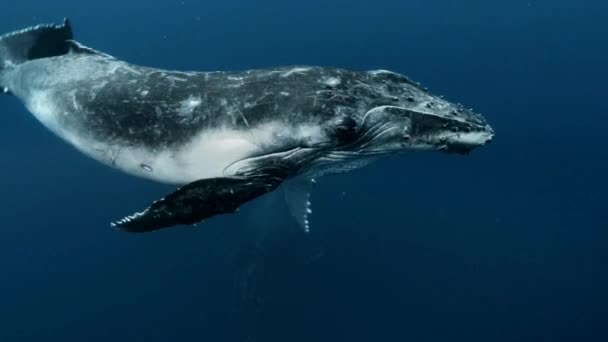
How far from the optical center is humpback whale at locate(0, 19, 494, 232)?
654 cm

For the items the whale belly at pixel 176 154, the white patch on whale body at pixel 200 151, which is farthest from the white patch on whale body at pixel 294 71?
the whale belly at pixel 176 154

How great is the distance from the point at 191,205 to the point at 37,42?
22.5 ft

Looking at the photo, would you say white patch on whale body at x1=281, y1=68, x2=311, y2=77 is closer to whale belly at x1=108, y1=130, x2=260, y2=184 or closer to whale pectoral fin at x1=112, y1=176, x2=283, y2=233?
whale belly at x1=108, y1=130, x2=260, y2=184

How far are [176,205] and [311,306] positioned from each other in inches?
367

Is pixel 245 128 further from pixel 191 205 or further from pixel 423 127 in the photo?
pixel 423 127

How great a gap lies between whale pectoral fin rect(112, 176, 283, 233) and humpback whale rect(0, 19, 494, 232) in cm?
1

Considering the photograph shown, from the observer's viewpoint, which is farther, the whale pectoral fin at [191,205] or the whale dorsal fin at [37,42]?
the whale dorsal fin at [37,42]

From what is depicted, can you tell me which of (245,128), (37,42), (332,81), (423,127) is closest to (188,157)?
(245,128)

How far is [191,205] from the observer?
6.26 meters

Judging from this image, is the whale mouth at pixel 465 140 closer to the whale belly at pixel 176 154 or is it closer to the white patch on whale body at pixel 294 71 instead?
the white patch on whale body at pixel 294 71

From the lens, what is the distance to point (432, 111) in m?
6.88

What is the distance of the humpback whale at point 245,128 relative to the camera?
6.54 m

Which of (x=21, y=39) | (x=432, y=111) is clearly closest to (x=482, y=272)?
(x=432, y=111)

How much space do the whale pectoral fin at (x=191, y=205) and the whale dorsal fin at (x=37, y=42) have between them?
5.75m
